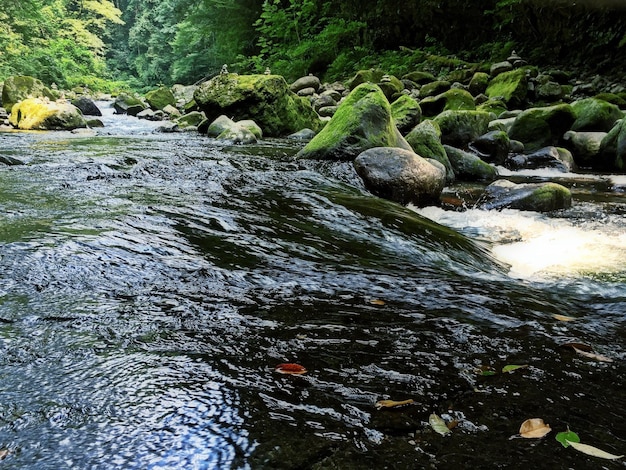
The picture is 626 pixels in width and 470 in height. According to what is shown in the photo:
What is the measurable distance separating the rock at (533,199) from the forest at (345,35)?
895 centimetres

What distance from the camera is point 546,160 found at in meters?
7.54

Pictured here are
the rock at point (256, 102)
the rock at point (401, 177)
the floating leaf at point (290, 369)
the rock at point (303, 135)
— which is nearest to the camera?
the floating leaf at point (290, 369)

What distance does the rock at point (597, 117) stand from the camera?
8.20 meters

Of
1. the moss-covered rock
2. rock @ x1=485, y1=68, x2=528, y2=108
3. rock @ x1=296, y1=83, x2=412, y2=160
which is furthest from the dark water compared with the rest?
the moss-covered rock

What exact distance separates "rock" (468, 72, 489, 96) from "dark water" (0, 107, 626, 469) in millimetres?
10016

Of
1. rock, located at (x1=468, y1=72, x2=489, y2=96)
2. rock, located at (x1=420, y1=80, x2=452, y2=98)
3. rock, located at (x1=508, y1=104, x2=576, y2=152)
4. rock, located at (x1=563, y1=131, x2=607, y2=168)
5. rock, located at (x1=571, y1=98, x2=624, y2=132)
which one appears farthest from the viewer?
rock, located at (x1=420, y1=80, x2=452, y2=98)

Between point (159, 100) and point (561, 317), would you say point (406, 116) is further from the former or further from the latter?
point (159, 100)

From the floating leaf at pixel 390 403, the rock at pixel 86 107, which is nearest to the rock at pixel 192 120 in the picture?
the rock at pixel 86 107

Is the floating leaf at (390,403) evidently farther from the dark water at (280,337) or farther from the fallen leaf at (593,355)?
the fallen leaf at (593,355)

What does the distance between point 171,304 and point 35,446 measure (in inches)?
36.0

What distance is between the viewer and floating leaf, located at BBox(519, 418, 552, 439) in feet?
4.26

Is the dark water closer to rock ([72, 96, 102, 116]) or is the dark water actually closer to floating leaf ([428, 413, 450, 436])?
floating leaf ([428, 413, 450, 436])

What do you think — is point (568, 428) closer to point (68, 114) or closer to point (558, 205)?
point (558, 205)

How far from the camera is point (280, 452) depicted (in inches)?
47.1
